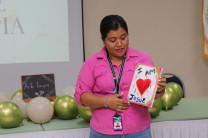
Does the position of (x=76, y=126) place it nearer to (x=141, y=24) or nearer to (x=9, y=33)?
(x=9, y=33)

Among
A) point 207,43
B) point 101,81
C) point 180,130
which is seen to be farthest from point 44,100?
point 207,43

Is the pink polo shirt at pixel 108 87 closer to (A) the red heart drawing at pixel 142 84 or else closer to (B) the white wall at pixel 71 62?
(A) the red heart drawing at pixel 142 84

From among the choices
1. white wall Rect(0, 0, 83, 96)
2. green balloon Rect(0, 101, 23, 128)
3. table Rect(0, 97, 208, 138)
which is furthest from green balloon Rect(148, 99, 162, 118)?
white wall Rect(0, 0, 83, 96)

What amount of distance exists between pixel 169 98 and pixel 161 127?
0.83 feet

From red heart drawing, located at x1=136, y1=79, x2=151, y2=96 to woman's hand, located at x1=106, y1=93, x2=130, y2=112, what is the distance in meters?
0.09

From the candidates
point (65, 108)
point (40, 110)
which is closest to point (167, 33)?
point (65, 108)

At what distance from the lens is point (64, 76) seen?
352 centimetres

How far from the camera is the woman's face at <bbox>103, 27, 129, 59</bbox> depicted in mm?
1277

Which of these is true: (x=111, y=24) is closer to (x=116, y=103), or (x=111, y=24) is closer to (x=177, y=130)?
(x=116, y=103)

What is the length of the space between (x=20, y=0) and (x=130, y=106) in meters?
2.44

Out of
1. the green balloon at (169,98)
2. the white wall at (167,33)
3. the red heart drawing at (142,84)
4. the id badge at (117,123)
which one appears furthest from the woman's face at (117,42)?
the white wall at (167,33)

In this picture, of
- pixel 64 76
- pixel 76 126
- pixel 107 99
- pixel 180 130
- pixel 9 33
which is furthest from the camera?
pixel 64 76

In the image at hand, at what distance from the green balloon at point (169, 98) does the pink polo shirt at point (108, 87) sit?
0.54 m

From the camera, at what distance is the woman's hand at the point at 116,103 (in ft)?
4.14
